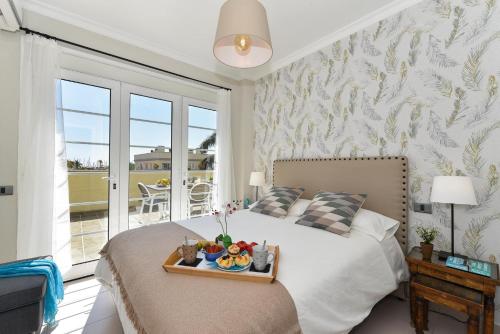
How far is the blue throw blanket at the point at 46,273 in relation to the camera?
1615 millimetres

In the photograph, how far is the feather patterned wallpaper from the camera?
69.1 inches

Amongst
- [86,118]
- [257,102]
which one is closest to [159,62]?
[86,118]

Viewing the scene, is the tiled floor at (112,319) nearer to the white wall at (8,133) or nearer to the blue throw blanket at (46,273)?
the blue throw blanket at (46,273)

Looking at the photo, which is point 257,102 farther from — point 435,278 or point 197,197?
point 435,278

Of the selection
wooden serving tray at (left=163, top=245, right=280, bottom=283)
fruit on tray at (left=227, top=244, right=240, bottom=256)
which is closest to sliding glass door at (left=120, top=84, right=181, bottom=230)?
wooden serving tray at (left=163, top=245, right=280, bottom=283)

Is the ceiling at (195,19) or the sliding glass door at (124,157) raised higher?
the ceiling at (195,19)

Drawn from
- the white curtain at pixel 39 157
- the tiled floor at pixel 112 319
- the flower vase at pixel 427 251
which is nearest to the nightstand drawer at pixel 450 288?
the flower vase at pixel 427 251

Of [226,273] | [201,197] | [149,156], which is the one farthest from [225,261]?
[201,197]

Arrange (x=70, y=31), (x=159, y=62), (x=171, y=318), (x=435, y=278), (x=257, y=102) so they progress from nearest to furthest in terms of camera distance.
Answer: (x=171, y=318)
(x=435, y=278)
(x=70, y=31)
(x=159, y=62)
(x=257, y=102)

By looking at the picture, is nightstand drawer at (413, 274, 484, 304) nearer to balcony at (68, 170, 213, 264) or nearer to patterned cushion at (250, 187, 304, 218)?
patterned cushion at (250, 187, 304, 218)

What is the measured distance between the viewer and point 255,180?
3.39 meters

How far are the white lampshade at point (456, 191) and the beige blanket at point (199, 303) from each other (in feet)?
4.54

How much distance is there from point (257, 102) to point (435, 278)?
3.12 metres

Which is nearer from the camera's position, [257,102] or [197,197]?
[197,197]
